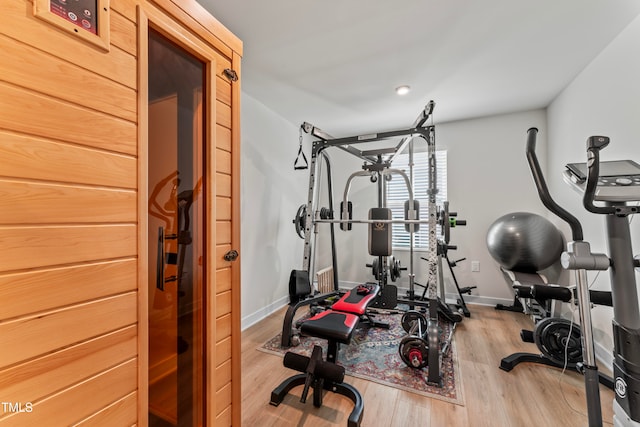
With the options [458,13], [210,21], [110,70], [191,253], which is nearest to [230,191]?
[191,253]

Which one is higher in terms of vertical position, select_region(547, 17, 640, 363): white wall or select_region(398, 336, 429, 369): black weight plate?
select_region(547, 17, 640, 363): white wall

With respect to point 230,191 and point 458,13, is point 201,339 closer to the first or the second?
point 230,191

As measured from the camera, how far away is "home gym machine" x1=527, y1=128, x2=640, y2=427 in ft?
3.64

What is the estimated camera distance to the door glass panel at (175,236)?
1.00m

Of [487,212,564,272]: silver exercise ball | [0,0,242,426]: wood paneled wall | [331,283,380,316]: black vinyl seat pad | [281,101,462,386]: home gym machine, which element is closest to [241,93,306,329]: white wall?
[281,101,462,386]: home gym machine

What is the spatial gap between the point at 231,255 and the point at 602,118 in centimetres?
308

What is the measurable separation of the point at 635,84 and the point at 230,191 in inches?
110

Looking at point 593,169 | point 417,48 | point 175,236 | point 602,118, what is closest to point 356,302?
point 175,236

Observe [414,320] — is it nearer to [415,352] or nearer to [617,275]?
[415,352]

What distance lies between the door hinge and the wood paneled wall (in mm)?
299

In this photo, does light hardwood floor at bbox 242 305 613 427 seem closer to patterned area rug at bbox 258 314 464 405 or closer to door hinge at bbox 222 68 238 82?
patterned area rug at bbox 258 314 464 405

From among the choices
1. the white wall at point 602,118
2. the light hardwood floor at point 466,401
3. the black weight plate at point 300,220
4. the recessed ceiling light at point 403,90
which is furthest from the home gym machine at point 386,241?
the white wall at point 602,118

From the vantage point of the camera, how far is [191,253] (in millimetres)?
1146

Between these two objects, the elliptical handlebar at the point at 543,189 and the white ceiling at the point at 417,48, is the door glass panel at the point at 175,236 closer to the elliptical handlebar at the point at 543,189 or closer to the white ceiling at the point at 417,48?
the white ceiling at the point at 417,48
